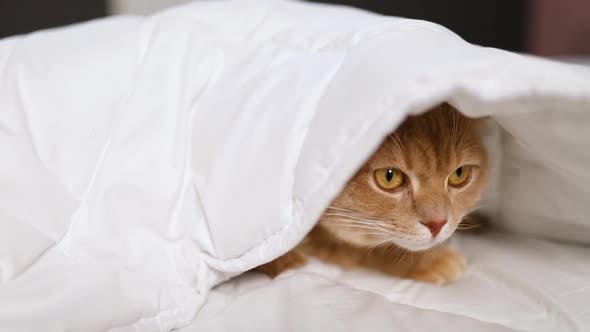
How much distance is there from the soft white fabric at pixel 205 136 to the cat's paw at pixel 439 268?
289 millimetres

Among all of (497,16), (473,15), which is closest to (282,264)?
(473,15)

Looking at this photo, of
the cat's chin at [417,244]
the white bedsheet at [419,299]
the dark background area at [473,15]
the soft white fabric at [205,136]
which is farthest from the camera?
the dark background area at [473,15]

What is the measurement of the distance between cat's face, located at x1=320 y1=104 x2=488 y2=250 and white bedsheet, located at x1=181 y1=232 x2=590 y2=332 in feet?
0.43

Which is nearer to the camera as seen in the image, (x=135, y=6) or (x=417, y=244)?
(x=417, y=244)

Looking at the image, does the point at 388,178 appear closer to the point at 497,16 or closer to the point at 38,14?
the point at 38,14

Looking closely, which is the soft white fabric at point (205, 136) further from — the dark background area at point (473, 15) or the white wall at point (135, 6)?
the dark background area at point (473, 15)

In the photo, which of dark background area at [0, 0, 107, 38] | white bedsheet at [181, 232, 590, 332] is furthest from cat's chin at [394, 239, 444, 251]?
dark background area at [0, 0, 107, 38]

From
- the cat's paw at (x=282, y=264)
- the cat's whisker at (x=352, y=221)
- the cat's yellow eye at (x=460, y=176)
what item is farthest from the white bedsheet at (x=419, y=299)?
the cat's yellow eye at (x=460, y=176)

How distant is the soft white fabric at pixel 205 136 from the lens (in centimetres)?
85

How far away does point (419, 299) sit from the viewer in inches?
44.6

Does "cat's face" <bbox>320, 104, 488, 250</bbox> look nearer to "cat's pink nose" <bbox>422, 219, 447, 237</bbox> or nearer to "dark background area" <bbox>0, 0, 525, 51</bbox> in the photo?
"cat's pink nose" <bbox>422, 219, 447, 237</bbox>

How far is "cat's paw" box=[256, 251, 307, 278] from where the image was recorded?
1.21 metres

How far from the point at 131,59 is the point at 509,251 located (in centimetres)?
108

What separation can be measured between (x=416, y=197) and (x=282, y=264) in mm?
360
